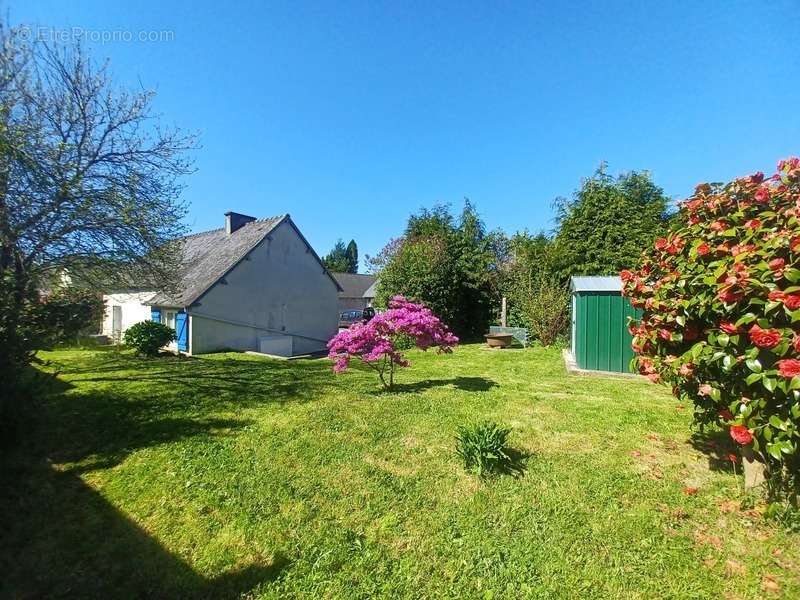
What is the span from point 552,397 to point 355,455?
4.37 metres

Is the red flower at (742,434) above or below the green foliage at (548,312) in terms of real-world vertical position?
below

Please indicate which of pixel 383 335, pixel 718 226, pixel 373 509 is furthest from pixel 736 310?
pixel 383 335

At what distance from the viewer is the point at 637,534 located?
10.3 feet

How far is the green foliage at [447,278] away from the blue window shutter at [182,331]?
9.18m

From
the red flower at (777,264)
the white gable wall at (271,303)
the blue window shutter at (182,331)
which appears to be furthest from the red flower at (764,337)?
the blue window shutter at (182,331)

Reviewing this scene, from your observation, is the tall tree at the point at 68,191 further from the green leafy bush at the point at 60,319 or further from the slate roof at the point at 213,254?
the slate roof at the point at 213,254

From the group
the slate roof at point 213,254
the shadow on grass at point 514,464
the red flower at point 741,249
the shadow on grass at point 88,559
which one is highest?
the slate roof at point 213,254

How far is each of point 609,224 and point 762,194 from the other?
16666mm

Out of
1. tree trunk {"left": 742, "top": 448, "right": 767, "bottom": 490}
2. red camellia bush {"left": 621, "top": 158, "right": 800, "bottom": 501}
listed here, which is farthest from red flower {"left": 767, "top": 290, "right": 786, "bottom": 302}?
tree trunk {"left": 742, "top": 448, "right": 767, "bottom": 490}

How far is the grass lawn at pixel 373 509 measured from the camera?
108 inches

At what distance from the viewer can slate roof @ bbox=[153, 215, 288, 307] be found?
16.5 metres

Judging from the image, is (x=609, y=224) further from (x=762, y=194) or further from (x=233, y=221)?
(x=233, y=221)

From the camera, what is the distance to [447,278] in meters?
20.3

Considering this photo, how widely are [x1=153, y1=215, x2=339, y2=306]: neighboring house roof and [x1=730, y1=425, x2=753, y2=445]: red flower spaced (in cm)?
1667
